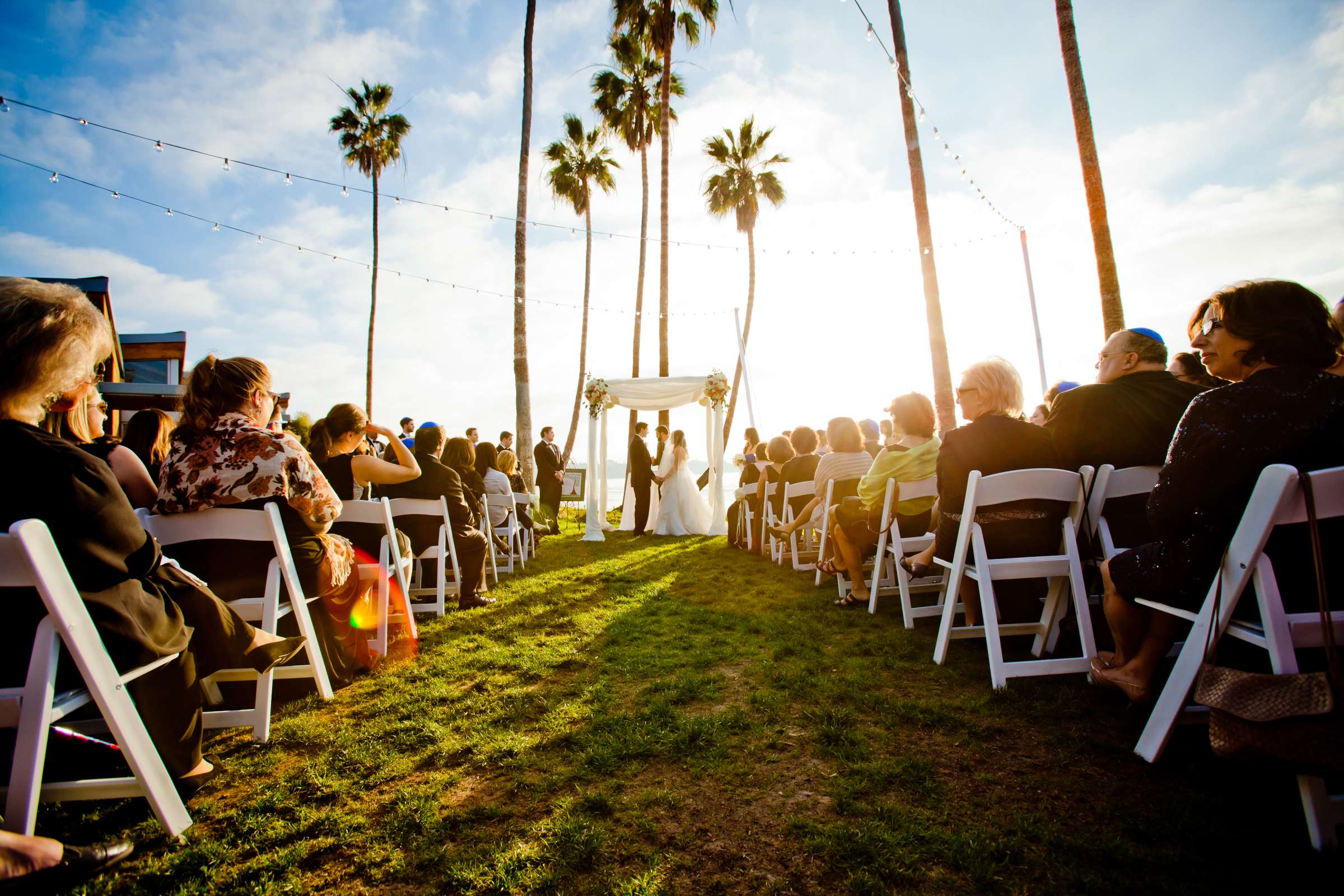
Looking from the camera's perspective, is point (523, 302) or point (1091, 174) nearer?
point (1091, 174)

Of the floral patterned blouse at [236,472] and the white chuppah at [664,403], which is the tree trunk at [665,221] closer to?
the white chuppah at [664,403]

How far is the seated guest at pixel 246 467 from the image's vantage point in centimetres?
239

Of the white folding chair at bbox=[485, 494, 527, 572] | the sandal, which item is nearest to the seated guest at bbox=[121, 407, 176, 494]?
the white folding chair at bbox=[485, 494, 527, 572]

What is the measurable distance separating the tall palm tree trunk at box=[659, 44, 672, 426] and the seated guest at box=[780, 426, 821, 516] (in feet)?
22.9

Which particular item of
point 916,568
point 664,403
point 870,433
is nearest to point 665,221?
point 664,403

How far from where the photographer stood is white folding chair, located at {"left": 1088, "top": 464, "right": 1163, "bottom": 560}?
2.57 metres

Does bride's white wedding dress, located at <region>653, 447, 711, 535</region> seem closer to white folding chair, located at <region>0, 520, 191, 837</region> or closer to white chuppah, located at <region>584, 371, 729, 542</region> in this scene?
white chuppah, located at <region>584, 371, 729, 542</region>

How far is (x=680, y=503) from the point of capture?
11336 mm

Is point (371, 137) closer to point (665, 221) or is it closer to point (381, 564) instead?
point (665, 221)

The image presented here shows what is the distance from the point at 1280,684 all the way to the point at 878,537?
2.91 metres

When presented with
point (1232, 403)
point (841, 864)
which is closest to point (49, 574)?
point (841, 864)

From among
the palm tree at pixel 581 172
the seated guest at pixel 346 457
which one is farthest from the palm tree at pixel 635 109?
the seated guest at pixel 346 457

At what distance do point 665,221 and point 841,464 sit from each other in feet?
35.0

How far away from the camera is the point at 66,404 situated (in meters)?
1.87
